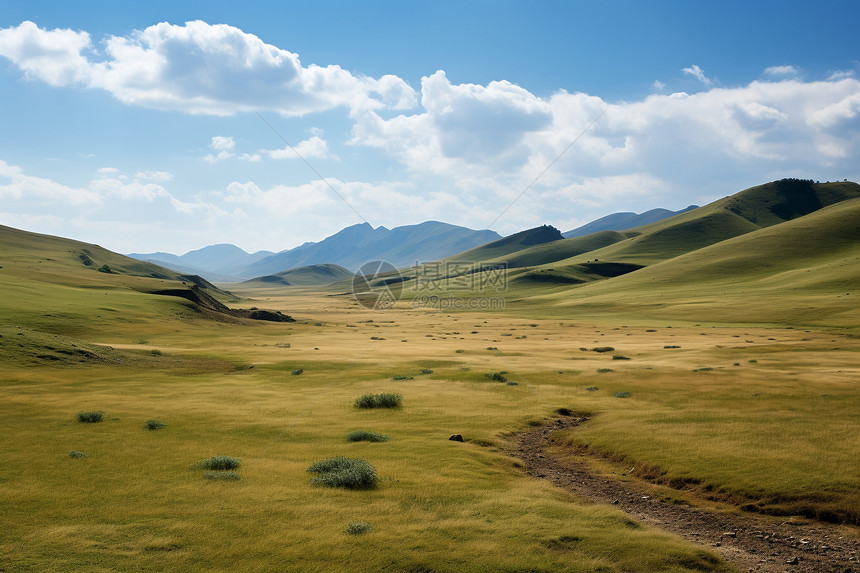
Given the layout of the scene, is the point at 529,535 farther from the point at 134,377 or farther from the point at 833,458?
the point at 134,377

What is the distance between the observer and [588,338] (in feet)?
291

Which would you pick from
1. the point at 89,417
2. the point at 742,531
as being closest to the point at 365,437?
the point at 89,417

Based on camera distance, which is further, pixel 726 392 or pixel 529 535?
pixel 726 392

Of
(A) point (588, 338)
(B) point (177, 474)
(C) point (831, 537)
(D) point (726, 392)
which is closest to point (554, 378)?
(D) point (726, 392)

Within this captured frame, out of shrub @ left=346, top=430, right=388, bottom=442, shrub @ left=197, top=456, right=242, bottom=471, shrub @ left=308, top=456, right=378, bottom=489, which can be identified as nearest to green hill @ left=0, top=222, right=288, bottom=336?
shrub @ left=346, top=430, right=388, bottom=442

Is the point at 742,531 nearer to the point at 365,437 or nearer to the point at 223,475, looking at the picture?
the point at 365,437

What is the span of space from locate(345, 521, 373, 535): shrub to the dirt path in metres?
8.79

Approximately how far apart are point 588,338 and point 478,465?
241 feet

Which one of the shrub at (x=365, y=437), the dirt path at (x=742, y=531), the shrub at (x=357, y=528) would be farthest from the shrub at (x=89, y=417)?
the dirt path at (x=742, y=531)

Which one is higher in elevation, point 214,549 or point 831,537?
point 214,549

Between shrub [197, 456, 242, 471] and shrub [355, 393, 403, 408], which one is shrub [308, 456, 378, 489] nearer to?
shrub [197, 456, 242, 471]

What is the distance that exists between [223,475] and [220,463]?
1.50m

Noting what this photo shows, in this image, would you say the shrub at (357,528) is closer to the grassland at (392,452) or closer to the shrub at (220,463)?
the grassland at (392,452)

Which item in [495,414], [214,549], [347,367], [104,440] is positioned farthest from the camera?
[347,367]
